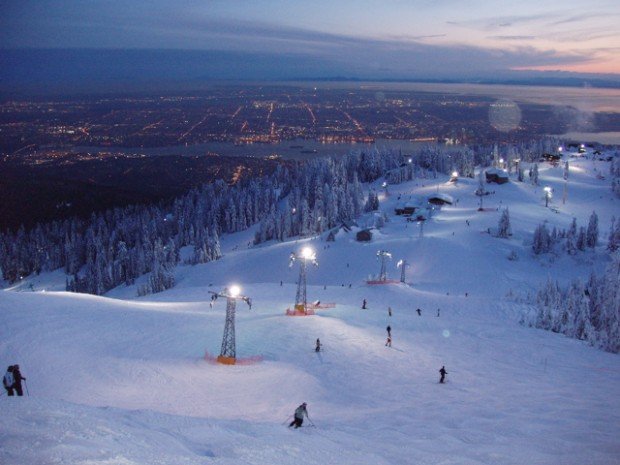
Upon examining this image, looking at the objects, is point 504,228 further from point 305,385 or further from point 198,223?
point 198,223

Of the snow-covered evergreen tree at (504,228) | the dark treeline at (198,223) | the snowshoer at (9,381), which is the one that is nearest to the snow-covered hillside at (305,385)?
the snowshoer at (9,381)

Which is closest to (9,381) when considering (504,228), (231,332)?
(231,332)

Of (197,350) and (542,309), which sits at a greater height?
(197,350)

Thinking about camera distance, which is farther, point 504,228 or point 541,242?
point 504,228

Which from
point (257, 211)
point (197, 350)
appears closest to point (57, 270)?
point (257, 211)

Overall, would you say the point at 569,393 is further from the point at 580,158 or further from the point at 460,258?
the point at 580,158
